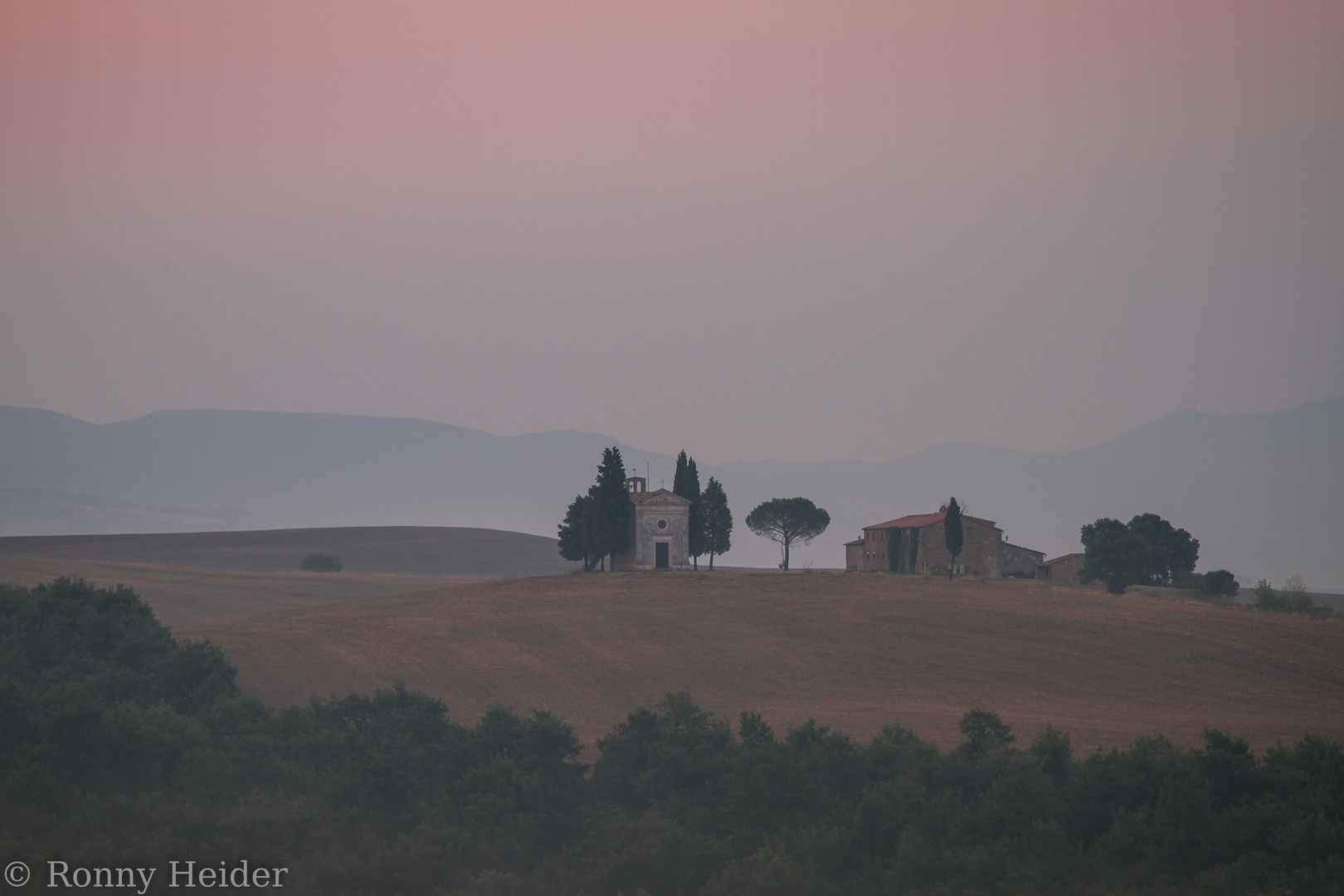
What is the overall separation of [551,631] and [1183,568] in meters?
51.4

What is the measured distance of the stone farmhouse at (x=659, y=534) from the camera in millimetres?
66438

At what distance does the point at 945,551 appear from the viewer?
68562 mm

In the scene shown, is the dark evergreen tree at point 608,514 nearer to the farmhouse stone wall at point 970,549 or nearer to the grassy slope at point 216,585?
the grassy slope at point 216,585

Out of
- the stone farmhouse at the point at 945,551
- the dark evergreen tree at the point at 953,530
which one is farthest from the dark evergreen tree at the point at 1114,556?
the dark evergreen tree at the point at 953,530

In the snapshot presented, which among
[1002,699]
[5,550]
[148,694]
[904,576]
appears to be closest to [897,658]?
[1002,699]

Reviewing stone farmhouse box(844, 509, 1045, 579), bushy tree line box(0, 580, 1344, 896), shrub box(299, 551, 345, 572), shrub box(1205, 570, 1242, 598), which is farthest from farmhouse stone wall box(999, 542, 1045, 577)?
shrub box(299, 551, 345, 572)

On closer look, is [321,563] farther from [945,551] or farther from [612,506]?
[945,551]

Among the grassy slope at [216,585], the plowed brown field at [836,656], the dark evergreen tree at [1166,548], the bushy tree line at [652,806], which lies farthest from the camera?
the dark evergreen tree at [1166,548]

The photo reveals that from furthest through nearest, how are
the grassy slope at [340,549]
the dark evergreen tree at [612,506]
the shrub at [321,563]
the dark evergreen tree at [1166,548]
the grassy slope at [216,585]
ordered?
the grassy slope at [340,549] < the shrub at [321,563] < the dark evergreen tree at [1166,548] < the dark evergreen tree at [612,506] < the grassy slope at [216,585]

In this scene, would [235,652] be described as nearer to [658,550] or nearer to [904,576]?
[658,550]

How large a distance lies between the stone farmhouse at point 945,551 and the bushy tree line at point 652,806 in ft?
133

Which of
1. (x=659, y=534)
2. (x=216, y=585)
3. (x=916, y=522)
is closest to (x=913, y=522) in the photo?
(x=916, y=522)

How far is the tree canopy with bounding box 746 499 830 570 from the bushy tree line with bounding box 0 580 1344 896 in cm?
4464

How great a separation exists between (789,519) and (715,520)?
7.29m
